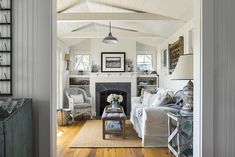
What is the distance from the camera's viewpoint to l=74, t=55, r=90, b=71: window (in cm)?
925

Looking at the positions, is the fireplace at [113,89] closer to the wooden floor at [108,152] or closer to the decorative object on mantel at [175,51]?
the decorative object on mantel at [175,51]

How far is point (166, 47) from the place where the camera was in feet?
25.5

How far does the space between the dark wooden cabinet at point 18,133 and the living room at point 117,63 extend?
2187 mm

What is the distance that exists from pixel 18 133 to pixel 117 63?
709cm

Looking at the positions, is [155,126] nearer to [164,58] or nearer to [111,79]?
[164,58]

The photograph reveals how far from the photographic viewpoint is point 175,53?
21.6 feet

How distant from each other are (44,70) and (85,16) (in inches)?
139

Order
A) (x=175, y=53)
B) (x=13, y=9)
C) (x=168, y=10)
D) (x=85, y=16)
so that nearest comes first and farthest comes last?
1. (x=13, y=9)
2. (x=168, y=10)
3. (x=85, y=16)
4. (x=175, y=53)

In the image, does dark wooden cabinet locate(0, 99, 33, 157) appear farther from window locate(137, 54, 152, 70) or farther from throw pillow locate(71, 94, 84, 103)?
window locate(137, 54, 152, 70)

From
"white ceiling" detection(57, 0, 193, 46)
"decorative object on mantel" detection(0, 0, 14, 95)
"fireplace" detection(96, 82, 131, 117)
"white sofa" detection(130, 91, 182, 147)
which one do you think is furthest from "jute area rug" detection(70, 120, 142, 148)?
"decorative object on mantel" detection(0, 0, 14, 95)
